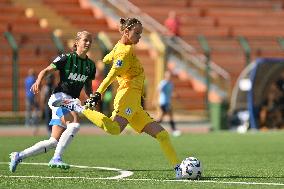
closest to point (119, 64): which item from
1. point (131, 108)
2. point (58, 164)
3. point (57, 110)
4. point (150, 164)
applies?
point (131, 108)

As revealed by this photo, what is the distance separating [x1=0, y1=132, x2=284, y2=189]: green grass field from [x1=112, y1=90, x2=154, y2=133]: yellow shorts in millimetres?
693

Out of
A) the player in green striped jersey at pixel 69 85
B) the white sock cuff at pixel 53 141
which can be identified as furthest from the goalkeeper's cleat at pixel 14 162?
the white sock cuff at pixel 53 141

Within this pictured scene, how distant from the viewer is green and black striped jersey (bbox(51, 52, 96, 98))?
13039mm

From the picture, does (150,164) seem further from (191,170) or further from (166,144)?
(191,170)

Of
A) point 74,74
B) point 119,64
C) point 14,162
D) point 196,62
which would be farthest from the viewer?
point 196,62

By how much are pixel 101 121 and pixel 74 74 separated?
1.72 m

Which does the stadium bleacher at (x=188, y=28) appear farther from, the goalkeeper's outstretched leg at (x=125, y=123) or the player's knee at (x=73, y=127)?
the goalkeeper's outstretched leg at (x=125, y=123)

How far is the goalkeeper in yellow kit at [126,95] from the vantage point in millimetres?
11602

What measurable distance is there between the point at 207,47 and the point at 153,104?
3359 millimetres

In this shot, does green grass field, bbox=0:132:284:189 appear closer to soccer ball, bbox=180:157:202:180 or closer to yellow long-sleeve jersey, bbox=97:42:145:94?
soccer ball, bbox=180:157:202:180

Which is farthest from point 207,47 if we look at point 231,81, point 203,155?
point 203,155

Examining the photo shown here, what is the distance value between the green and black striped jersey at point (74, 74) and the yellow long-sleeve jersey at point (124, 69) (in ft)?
3.84

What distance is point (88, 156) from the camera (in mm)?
16953

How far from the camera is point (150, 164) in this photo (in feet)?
48.2
